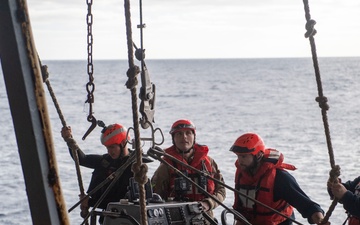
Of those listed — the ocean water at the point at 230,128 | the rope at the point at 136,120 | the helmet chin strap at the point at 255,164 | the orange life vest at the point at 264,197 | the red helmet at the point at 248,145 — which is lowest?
the ocean water at the point at 230,128

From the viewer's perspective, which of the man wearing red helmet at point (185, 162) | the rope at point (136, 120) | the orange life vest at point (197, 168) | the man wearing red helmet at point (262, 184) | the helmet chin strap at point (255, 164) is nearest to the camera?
the rope at point (136, 120)

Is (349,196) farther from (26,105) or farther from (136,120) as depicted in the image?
(26,105)

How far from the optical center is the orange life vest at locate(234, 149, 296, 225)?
5070 millimetres

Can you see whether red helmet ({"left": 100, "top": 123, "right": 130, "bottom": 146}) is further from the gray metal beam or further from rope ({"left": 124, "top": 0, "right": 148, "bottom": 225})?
the gray metal beam

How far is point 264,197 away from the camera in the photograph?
5.07 m

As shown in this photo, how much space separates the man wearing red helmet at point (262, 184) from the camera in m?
5.06

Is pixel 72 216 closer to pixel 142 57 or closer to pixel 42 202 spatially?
pixel 142 57

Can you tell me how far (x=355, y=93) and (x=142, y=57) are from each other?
43275mm

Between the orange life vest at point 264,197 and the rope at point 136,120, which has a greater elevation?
the rope at point 136,120

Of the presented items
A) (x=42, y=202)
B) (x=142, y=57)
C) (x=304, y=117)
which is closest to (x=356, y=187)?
(x=142, y=57)

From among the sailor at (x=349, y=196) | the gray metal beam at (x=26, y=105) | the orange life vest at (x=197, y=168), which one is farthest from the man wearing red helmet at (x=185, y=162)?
the gray metal beam at (x=26, y=105)

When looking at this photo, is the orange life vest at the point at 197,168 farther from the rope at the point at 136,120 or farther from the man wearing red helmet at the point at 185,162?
the rope at the point at 136,120

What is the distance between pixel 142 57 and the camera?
3539 mm

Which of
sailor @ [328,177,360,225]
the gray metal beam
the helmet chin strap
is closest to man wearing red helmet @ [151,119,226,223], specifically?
the helmet chin strap
